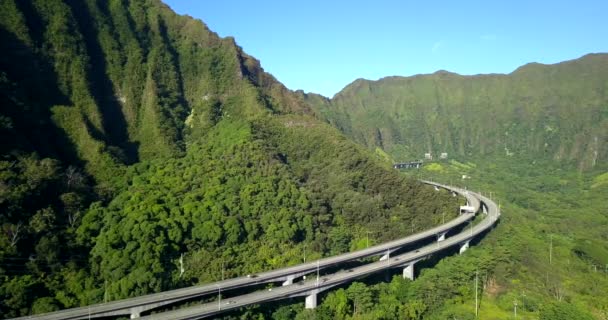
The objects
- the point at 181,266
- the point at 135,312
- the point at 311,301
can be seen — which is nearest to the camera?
the point at 135,312

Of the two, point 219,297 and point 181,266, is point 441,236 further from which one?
point 219,297

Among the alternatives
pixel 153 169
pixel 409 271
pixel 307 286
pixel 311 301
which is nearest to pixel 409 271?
pixel 409 271

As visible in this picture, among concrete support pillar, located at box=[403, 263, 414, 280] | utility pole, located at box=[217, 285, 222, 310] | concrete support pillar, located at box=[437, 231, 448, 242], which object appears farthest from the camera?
concrete support pillar, located at box=[437, 231, 448, 242]

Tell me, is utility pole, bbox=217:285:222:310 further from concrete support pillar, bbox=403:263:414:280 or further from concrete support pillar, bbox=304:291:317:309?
concrete support pillar, bbox=403:263:414:280

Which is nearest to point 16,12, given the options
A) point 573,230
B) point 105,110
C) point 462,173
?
point 105,110

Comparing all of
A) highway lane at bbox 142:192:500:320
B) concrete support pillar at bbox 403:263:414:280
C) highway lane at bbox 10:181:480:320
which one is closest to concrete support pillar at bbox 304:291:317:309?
highway lane at bbox 142:192:500:320

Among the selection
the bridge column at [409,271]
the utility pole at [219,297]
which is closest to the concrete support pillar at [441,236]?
the bridge column at [409,271]
